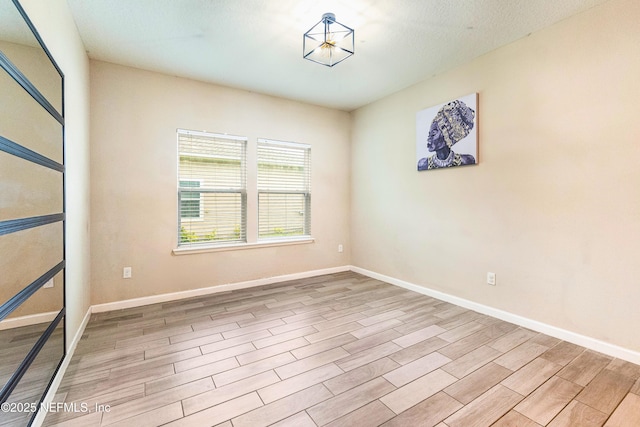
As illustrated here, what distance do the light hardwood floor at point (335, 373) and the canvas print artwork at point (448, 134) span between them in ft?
5.51

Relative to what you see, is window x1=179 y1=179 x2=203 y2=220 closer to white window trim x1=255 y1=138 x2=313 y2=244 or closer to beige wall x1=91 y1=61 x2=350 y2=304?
beige wall x1=91 y1=61 x2=350 y2=304

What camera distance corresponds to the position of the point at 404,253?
3.88 m

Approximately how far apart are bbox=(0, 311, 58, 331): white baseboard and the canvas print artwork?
3555mm

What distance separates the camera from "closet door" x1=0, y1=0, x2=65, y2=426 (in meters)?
1.14

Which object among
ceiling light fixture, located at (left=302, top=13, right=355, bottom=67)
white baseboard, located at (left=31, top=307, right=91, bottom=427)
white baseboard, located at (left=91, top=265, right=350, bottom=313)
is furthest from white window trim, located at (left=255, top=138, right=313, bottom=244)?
white baseboard, located at (left=31, top=307, right=91, bottom=427)

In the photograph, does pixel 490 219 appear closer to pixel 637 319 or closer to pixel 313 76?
pixel 637 319

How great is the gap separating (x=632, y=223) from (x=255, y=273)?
12.3ft

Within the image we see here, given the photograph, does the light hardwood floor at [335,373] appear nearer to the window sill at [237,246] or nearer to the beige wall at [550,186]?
the beige wall at [550,186]

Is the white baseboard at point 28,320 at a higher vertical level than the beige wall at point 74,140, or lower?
lower

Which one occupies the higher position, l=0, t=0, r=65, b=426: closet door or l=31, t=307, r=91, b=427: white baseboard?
l=0, t=0, r=65, b=426: closet door

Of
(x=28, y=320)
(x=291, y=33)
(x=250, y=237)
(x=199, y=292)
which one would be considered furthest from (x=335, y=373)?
(x=291, y=33)

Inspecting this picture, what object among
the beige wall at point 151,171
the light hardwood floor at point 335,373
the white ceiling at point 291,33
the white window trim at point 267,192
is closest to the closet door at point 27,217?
the light hardwood floor at point 335,373

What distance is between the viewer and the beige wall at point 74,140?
1854 mm

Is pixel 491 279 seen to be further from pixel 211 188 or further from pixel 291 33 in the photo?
pixel 211 188
